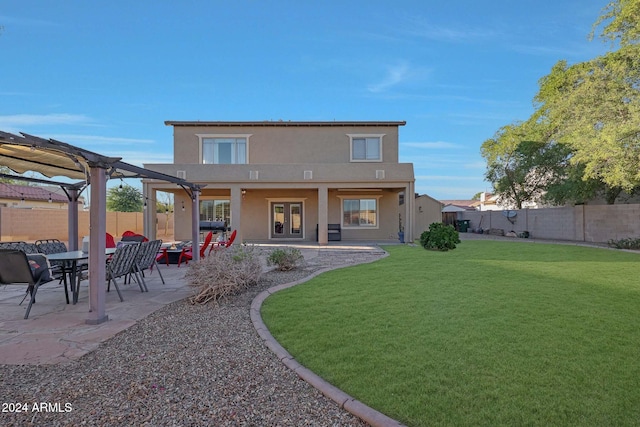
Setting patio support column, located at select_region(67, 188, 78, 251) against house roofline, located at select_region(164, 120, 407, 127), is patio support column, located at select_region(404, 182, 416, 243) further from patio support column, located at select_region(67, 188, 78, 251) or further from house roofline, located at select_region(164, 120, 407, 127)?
patio support column, located at select_region(67, 188, 78, 251)

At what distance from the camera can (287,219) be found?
20.5 meters

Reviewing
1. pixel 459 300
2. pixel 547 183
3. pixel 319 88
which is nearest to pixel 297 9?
pixel 319 88

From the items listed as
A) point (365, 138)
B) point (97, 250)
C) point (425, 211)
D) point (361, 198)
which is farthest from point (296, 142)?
point (97, 250)

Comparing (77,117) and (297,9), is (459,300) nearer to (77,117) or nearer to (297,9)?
(297,9)

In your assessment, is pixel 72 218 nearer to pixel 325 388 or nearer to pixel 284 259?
pixel 284 259

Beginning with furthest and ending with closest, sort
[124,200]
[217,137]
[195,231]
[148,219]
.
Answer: [124,200], [217,137], [148,219], [195,231]

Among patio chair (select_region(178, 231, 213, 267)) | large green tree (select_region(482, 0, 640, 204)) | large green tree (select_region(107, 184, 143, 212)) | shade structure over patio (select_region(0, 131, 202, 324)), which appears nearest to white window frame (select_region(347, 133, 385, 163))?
large green tree (select_region(482, 0, 640, 204))

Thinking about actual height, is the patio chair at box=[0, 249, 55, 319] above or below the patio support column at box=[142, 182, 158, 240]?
below

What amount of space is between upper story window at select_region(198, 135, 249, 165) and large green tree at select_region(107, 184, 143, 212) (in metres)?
23.8

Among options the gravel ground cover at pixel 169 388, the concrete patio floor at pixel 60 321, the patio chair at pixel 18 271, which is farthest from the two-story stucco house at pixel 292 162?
the gravel ground cover at pixel 169 388

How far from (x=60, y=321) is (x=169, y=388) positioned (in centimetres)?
321

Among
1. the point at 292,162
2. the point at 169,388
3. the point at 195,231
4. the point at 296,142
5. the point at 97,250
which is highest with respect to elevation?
the point at 296,142

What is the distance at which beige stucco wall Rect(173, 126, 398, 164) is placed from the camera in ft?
63.8

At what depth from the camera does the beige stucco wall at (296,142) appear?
1944 centimetres
